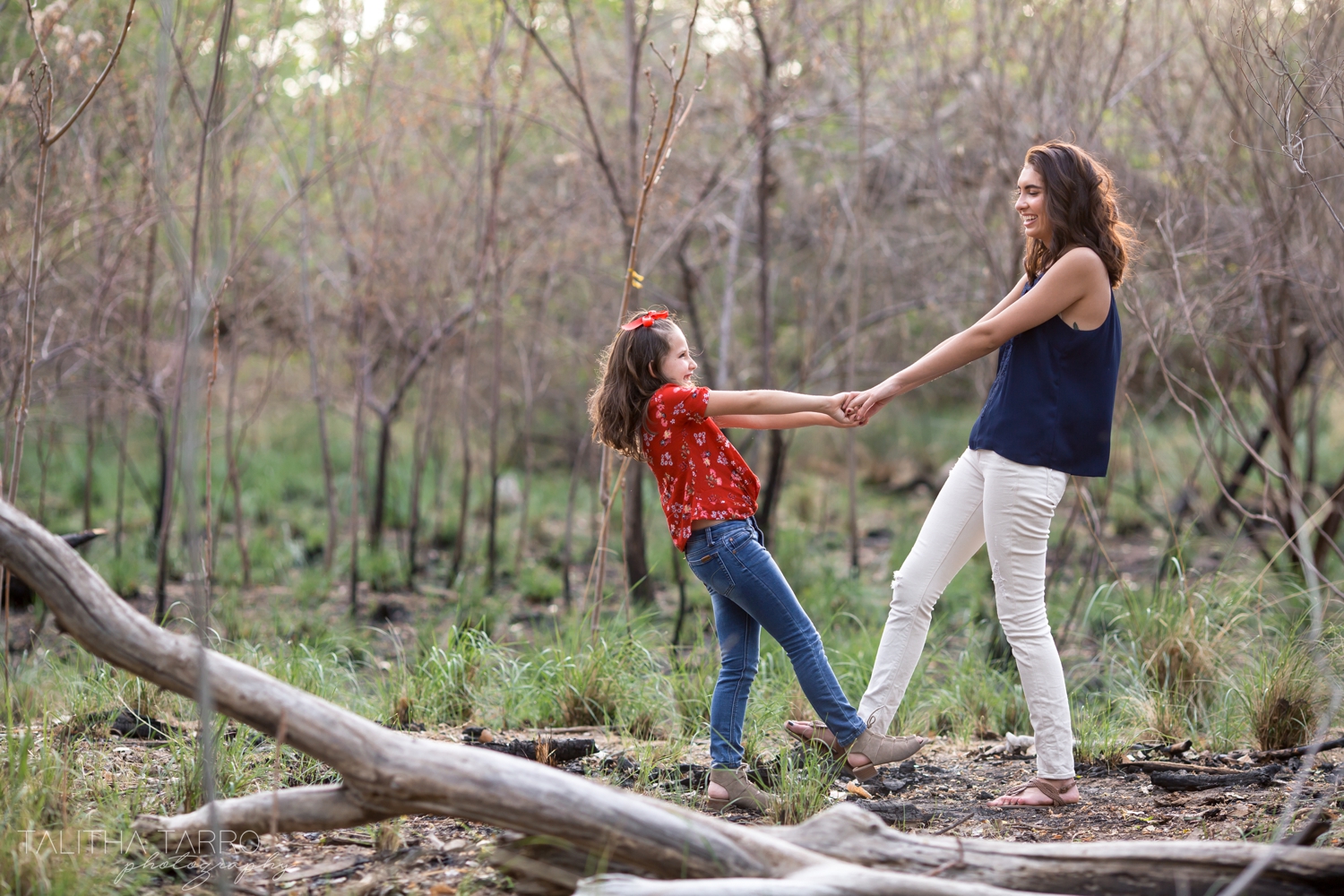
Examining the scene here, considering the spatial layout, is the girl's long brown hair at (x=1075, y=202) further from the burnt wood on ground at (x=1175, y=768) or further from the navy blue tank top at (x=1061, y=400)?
the burnt wood on ground at (x=1175, y=768)

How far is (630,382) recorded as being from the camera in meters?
3.00

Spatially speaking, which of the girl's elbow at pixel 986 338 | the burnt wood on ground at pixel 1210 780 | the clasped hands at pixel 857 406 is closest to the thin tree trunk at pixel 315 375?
the clasped hands at pixel 857 406

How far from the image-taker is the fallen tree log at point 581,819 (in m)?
2.03

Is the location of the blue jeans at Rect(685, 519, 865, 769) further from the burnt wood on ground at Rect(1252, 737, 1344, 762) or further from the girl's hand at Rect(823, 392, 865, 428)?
the burnt wood on ground at Rect(1252, 737, 1344, 762)

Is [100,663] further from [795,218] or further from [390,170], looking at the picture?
[795,218]

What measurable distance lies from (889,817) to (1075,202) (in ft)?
5.80

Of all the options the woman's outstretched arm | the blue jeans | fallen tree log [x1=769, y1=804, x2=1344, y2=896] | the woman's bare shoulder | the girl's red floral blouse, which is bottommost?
fallen tree log [x1=769, y1=804, x2=1344, y2=896]

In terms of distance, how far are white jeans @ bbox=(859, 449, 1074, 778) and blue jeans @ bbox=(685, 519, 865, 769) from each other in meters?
0.23

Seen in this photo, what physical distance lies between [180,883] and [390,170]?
6.51 meters

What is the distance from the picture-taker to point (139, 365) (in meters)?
7.27

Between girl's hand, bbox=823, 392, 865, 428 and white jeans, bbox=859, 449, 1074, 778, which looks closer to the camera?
white jeans, bbox=859, 449, 1074, 778

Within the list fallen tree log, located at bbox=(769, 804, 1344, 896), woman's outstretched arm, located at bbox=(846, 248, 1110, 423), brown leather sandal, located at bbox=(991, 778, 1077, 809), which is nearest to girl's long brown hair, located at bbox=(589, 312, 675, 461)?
woman's outstretched arm, located at bbox=(846, 248, 1110, 423)

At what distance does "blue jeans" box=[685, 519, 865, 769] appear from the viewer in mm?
2918

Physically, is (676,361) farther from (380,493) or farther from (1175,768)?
(380,493)
